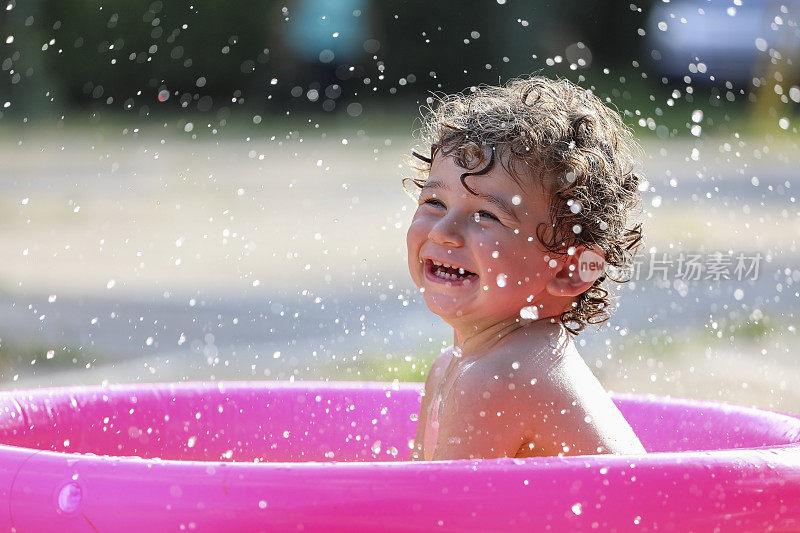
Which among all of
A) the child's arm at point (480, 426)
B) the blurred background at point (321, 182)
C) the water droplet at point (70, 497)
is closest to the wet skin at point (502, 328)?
the child's arm at point (480, 426)

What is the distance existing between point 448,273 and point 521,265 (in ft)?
0.50

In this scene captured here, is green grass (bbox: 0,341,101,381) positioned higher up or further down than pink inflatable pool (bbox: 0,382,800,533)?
further down

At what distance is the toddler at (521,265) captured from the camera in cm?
219

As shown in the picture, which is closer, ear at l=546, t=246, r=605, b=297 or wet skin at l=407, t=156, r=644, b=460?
wet skin at l=407, t=156, r=644, b=460

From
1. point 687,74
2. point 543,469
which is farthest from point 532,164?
point 687,74

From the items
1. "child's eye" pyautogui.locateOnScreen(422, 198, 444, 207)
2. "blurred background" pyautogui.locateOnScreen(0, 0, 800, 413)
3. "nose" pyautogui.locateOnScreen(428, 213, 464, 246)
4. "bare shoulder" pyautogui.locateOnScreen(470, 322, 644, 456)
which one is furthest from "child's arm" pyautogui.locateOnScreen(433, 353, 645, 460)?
"blurred background" pyautogui.locateOnScreen(0, 0, 800, 413)

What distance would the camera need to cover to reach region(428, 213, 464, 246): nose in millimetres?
2352

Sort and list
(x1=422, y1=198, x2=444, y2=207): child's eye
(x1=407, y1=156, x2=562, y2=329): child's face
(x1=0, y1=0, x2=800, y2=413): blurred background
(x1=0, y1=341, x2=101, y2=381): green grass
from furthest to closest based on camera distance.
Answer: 1. (x1=0, y1=0, x2=800, y2=413): blurred background
2. (x1=0, y1=341, x2=101, y2=381): green grass
3. (x1=422, y1=198, x2=444, y2=207): child's eye
4. (x1=407, y1=156, x2=562, y2=329): child's face

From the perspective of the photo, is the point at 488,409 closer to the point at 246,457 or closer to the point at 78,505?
the point at 78,505

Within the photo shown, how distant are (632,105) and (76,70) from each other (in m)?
8.78

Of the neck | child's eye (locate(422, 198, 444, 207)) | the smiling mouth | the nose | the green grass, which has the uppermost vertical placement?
child's eye (locate(422, 198, 444, 207))

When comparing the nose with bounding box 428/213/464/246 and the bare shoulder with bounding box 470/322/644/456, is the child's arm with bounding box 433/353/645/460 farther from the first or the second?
the nose with bounding box 428/213/464/246

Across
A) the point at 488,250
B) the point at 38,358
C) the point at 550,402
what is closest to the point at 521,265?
the point at 488,250

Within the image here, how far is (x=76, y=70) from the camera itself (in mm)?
19344
